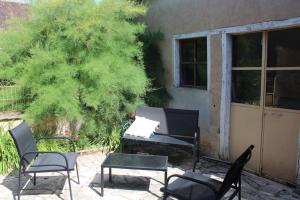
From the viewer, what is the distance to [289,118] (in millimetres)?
4758

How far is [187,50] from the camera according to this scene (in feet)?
23.0

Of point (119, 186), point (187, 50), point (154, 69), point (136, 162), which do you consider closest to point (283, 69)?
point (187, 50)

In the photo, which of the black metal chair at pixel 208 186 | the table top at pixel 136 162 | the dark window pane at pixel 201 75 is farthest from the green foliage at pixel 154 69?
the black metal chair at pixel 208 186

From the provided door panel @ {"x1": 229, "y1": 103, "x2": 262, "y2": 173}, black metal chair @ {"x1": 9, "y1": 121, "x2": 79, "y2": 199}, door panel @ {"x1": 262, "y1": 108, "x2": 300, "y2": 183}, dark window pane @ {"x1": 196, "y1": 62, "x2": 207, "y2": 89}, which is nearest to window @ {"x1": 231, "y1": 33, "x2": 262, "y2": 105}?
door panel @ {"x1": 229, "y1": 103, "x2": 262, "y2": 173}

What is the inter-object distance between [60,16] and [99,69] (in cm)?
133

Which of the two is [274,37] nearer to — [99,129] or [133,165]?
[133,165]

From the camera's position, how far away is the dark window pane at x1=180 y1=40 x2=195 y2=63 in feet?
22.4

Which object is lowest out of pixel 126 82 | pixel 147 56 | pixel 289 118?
pixel 289 118

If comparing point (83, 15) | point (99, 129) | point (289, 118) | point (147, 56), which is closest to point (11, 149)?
point (99, 129)

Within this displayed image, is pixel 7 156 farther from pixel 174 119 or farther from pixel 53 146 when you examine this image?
pixel 174 119

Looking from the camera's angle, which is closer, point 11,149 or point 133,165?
point 133,165

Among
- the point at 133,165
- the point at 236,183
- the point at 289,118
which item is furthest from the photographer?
the point at 289,118

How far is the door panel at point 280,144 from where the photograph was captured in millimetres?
4734

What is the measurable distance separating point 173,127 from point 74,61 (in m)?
2.40
